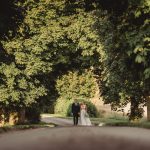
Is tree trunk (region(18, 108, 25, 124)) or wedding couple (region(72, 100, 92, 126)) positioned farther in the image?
tree trunk (region(18, 108, 25, 124))

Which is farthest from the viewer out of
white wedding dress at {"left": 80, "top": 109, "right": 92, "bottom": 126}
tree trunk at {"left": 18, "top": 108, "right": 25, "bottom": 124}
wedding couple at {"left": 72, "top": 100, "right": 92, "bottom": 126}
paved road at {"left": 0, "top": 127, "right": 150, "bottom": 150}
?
tree trunk at {"left": 18, "top": 108, "right": 25, "bottom": 124}

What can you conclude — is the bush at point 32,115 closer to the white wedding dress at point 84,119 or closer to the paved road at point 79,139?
the white wedding dress at point 84,119

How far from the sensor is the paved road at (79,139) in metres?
1.85

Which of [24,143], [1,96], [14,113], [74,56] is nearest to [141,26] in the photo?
[24,143]

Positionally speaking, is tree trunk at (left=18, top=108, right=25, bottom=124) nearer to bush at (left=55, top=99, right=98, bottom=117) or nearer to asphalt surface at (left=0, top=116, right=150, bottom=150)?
bush at (left=55, top=99, right=98, bottom=117)

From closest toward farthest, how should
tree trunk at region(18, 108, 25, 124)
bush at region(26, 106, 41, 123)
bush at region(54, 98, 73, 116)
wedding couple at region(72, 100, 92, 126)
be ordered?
wedding couple at region(72, 100, 92, 126), tree trunk at region(18, 108, 25, 124), bush at region(26, 106, 41, 123), bush at region(54, 98, 73, 116)

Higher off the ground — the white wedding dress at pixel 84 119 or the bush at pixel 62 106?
the bush at pixel 62 106

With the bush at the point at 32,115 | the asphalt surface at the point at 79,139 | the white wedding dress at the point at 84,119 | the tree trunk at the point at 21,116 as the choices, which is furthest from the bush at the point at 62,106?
the asphalt surface at the point at 79,139

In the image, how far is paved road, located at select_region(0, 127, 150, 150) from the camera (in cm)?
185

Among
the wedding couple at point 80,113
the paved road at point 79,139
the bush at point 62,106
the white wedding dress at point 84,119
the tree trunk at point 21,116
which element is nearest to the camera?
the paved road at point 79,139

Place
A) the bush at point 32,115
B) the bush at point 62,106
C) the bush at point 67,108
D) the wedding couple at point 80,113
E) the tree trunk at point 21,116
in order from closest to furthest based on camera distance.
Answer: the wedding couple at point 80,113 → the tree trunk at point 21,116 → the bush at point 32,115 → the bush at point 67,108 → the bush at point 62,106

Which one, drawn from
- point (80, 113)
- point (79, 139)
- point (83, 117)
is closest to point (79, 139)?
point (79, 139)

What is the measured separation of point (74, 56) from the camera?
35.5 m


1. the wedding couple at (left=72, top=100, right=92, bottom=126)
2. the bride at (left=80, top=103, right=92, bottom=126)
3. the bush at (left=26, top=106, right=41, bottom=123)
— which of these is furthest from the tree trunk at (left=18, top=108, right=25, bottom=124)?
the bride at (left=80, top=103, right=92, bottom=126)
